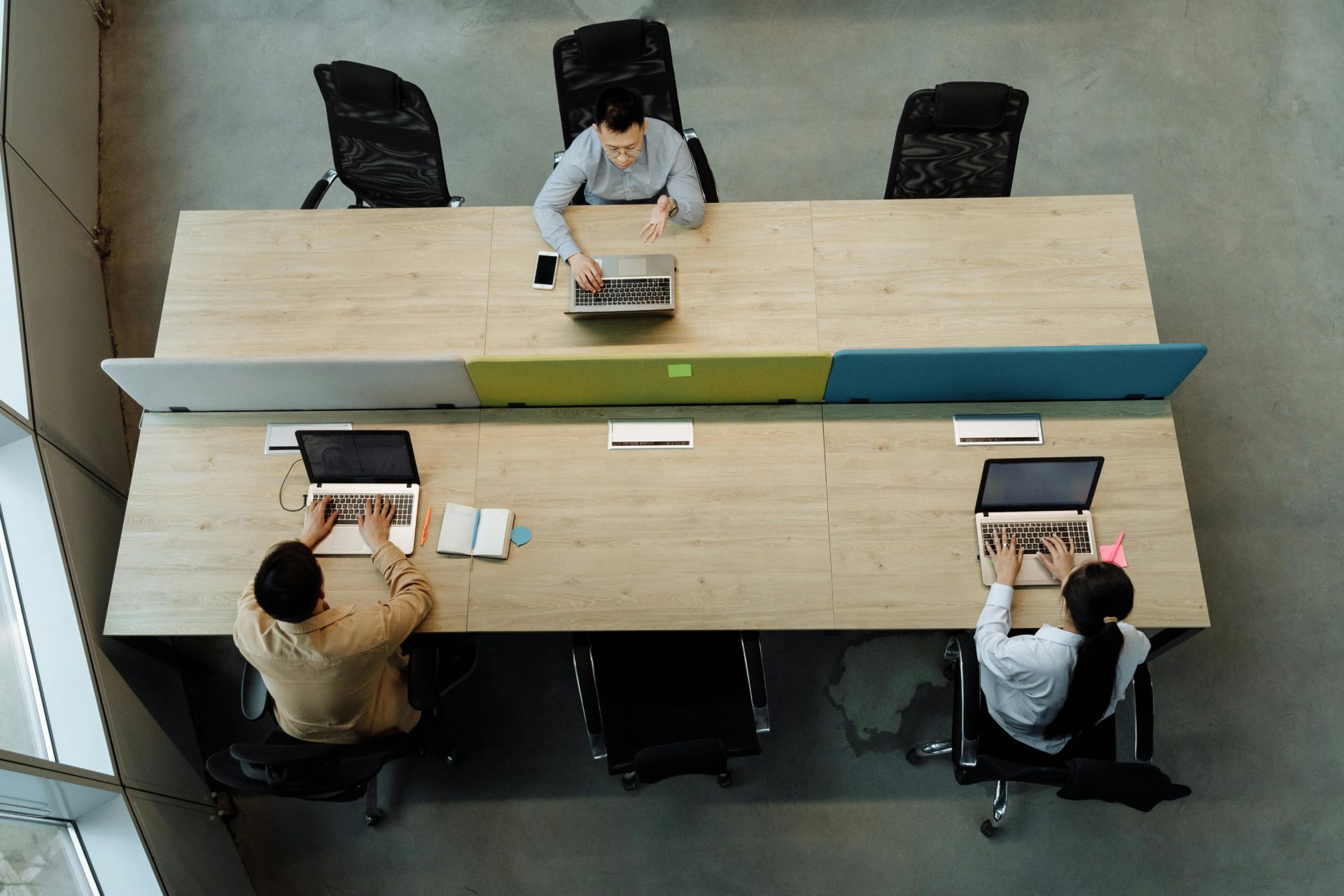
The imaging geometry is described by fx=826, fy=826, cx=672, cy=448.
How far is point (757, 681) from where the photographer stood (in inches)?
101

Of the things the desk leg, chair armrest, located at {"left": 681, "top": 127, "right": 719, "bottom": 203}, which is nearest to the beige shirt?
chair armrest, located at {"left": 681, "top": 127, "right": 719, "bottom": 203}

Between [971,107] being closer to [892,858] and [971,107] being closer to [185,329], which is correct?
[892,858]

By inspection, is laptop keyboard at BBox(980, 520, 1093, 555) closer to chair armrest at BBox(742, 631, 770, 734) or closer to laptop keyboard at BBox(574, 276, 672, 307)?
chair armrest at BBox(742, 631, 770, 734)

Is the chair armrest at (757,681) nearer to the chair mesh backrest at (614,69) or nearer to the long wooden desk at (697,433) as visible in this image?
the long wooden desk at (697,433)

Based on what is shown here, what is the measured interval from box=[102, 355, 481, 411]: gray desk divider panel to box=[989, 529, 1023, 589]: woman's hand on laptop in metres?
1.77

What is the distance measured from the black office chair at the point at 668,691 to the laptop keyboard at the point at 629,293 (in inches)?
44.7

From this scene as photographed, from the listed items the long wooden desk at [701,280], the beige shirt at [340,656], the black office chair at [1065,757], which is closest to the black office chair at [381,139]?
the long wooden desk at [701,280]

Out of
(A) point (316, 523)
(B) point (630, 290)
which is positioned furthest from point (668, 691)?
(B) point (630, 290)

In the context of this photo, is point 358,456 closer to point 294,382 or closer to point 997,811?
point 294,382

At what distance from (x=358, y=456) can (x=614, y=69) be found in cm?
177

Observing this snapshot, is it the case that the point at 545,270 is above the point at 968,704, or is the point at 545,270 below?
above

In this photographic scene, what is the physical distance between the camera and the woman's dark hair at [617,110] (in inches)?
112

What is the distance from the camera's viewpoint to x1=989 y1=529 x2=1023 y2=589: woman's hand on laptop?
2527 millimetres

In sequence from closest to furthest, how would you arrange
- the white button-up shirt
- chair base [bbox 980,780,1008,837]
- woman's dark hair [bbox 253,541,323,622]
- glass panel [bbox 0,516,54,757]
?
woman's dark hair [bbox 253,541,323,622] → the white button-up shirt → glass panel [bbox 0,516,54,757] → chair base [bbox 980,780,1008,837]
